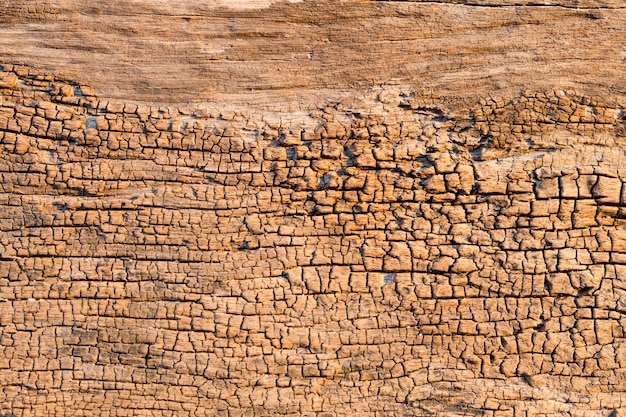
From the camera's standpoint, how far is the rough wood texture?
210 cm

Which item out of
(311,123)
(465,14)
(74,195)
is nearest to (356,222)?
(311,123)

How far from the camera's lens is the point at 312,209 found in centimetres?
217

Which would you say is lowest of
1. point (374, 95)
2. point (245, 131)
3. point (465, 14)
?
point (245, 131)

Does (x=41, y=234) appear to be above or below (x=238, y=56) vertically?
below

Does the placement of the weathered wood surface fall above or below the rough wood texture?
above

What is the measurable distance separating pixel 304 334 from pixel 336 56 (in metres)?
1.02

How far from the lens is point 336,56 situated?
7.39 feet

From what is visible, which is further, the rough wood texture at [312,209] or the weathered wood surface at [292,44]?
the weathered wood surface at [292,44]

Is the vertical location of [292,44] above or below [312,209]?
above

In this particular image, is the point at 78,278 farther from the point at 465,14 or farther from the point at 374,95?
the point at 465,14

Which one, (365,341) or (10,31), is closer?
(365,341)

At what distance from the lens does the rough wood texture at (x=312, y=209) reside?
2.10 m

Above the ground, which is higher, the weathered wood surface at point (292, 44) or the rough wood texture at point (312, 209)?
the weathered wood surface at point (292, 44)

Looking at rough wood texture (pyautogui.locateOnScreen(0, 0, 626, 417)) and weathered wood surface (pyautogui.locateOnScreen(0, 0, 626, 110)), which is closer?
rough wood texture (pyautogui.locateOnScreen(0, 0, 626, 417))
